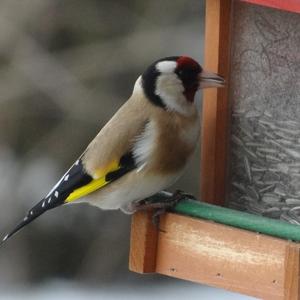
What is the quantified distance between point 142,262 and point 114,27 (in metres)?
2.92

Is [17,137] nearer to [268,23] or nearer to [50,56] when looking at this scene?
[50,56]

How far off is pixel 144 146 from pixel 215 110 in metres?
0.25

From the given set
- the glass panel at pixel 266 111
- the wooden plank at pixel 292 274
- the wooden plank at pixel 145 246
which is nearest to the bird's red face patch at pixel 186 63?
the glass panel at pixel 266 111

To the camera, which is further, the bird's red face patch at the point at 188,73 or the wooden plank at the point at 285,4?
the bird's red face patch at the point at 188,73

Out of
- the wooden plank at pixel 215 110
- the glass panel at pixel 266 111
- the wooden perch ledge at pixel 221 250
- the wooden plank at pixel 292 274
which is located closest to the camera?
the wooden plank at pixel 292 274

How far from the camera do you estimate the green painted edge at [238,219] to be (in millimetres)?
4652

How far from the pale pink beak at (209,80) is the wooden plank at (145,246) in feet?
1.34

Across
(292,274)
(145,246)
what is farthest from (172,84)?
(292,274)

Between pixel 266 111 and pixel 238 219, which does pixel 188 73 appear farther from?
pixel 238 219

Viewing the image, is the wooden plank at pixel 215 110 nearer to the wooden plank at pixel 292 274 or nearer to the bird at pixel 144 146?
the bird at pixel 144 146

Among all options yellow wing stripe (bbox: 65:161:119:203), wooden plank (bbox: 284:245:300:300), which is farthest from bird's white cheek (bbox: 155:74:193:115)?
wooden plank (bbox: 284:245:300:300)

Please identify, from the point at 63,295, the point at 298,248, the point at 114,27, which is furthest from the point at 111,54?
the point at 298,248

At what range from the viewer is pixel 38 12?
7.88 m

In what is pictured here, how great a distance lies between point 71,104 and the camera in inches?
308
